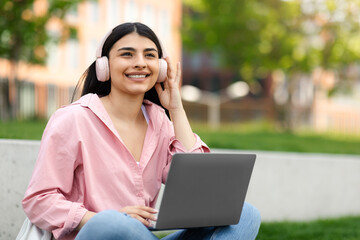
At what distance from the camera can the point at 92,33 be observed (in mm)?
36375

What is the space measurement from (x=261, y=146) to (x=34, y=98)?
13.7m

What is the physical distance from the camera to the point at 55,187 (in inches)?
101

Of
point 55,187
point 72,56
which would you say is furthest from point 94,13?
point 55,187

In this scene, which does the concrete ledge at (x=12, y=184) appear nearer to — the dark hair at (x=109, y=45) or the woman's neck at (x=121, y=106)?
the dark hair at (x=109, y=45)

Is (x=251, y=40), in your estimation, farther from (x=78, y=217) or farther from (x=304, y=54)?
(x=78, y=217)

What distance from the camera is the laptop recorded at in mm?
2463

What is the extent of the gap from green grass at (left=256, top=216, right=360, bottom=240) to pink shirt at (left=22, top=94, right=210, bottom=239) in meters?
2.63

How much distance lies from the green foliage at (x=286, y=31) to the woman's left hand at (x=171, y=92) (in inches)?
664

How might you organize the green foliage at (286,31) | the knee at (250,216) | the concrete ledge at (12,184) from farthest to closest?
1. the green foliage at (286,31)
2. the concrete ledge at (12,184)
3. the knee at (250,216)

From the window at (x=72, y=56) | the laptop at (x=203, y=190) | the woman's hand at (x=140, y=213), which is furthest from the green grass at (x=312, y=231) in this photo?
the window at (x=72, y=56)

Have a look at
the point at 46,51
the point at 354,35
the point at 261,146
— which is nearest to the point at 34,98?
the point at 46,51

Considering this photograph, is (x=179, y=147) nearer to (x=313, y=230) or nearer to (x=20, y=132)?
(x=313, y=230)

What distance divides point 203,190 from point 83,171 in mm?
569

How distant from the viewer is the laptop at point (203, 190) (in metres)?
2.46
